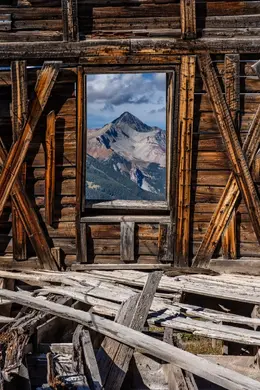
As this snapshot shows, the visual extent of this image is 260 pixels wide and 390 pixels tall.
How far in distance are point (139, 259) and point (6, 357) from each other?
12.9 feet

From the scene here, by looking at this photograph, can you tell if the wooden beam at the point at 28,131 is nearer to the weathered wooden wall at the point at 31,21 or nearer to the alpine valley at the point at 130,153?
the weathered wooden wall at the point at 31,21

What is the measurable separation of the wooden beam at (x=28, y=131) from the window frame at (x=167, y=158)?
51cm

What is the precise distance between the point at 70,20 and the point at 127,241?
3.23 meters

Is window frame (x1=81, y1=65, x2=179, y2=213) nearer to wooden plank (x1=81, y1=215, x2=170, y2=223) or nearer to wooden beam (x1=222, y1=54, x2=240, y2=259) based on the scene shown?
wooden plank (x1=81, y1=215, x2=170, y2=223)

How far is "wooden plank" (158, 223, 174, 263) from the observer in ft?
25.5

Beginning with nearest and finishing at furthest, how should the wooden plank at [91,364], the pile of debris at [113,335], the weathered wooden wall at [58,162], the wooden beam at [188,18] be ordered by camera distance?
the wooden plank at [91,364] < the pile of debris at [113,335] < the wooden beam at [188,18] < the weathered wooden wall at [58,162]

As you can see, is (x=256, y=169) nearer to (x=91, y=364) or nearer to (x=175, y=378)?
(x=175, y=378)

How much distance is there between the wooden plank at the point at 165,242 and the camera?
7.76 meters

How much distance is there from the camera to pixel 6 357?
164 inches

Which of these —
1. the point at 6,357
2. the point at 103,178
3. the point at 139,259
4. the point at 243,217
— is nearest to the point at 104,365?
the point at 6,357

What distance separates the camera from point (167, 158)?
7.80m

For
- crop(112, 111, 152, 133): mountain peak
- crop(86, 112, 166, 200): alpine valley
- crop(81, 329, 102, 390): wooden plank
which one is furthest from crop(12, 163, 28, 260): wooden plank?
crop(112, 111, 152, 133): mountain peak

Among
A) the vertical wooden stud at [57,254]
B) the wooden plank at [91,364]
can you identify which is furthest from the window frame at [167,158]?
the wooden plank at [91,364]

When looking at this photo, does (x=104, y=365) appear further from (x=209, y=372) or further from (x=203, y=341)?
(x=203, y=341)
